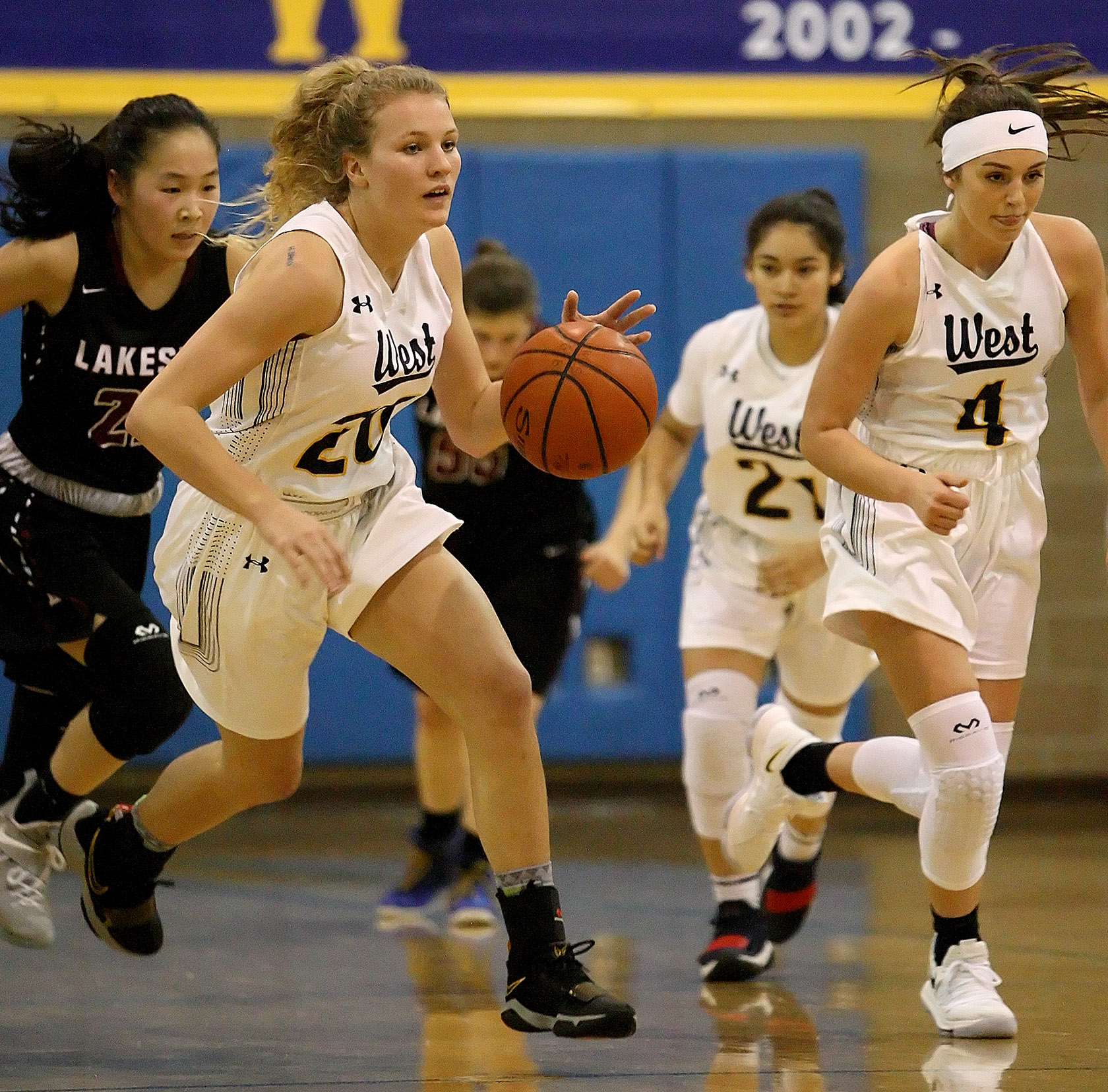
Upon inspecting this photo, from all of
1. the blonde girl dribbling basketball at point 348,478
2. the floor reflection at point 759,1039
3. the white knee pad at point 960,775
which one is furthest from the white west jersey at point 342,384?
the floor reflection at point 759,1039

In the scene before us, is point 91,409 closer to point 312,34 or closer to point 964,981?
point 964,981

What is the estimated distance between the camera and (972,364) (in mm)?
3260

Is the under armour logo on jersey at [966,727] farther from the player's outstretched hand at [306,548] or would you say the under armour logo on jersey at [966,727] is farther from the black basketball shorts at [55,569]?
the black basketball shorts at [55,569]

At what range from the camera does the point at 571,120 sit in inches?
252

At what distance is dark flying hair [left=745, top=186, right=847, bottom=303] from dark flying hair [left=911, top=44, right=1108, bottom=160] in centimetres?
50


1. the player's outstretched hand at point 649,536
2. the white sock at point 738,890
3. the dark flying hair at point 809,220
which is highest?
the dark flying hair at point 809,220

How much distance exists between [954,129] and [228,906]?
9.41ft

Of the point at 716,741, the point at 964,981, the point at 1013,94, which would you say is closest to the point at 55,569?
the point at 716,741

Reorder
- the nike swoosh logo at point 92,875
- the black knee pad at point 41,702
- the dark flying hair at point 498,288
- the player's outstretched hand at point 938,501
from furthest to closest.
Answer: the dark flying hair at point 498,288, the black knee pad at point 41,702, the nike swoosh logo at point 92,875, the player's outstretched hand at point 938,501

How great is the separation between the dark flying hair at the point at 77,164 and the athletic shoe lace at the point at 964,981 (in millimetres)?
2156

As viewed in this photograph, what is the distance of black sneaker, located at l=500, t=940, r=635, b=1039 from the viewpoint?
2.73 metres

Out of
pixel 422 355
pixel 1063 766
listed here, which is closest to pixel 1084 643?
pixel 1063 766

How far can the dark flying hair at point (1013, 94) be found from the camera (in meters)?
3.27

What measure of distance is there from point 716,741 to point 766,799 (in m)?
0.27
